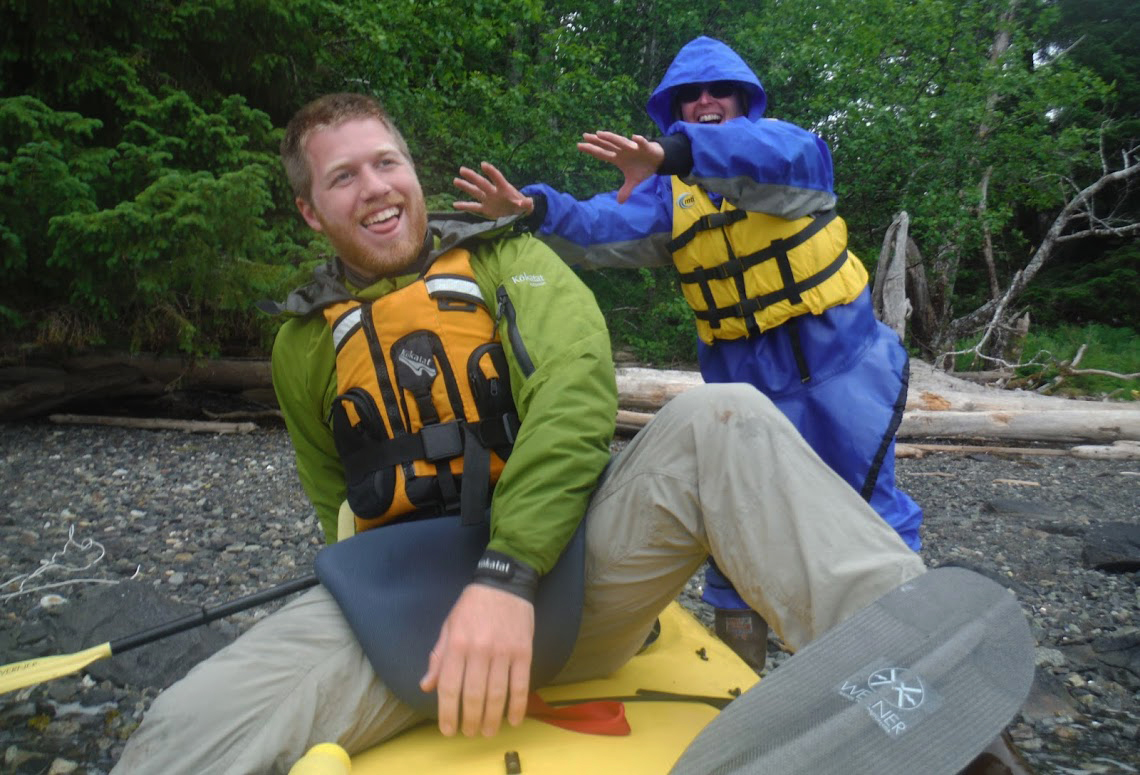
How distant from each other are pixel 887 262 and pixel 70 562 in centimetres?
824

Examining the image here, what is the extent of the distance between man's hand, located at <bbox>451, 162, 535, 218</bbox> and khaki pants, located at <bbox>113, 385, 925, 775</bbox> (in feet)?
3.95

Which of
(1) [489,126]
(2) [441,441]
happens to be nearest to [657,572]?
(2) [441,441]

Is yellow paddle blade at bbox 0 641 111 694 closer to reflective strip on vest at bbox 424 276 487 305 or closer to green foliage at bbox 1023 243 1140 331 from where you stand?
reflective strip on vest at bbox 424 276 487 305

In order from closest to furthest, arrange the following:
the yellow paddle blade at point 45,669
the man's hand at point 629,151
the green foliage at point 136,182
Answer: the yellow paddle blade at point 45,669
the man's hand at point 629,151
the green foliage at point 136,182

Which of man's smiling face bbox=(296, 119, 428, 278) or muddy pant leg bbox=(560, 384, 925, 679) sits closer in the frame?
muddy pant leg bbox=(560, 384, 925, 679)

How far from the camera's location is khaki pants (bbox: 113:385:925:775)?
1557mm

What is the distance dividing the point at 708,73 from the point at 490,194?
4.29 feet

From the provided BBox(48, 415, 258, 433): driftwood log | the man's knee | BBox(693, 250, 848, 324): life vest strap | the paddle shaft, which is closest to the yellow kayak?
the paddle shaft

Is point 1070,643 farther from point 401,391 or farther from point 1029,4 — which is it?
point 1029,4

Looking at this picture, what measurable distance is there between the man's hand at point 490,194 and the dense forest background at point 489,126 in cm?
368

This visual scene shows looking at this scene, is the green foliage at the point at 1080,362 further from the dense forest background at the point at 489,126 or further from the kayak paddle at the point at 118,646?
the kayak paddle at the point at 118,646

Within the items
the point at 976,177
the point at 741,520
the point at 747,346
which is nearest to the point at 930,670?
the point at 741,520

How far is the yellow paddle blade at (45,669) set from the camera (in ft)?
6.72

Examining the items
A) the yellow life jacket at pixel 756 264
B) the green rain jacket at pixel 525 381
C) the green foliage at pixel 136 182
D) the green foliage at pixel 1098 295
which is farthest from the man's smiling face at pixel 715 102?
the green foliage at pixel 1098 295
